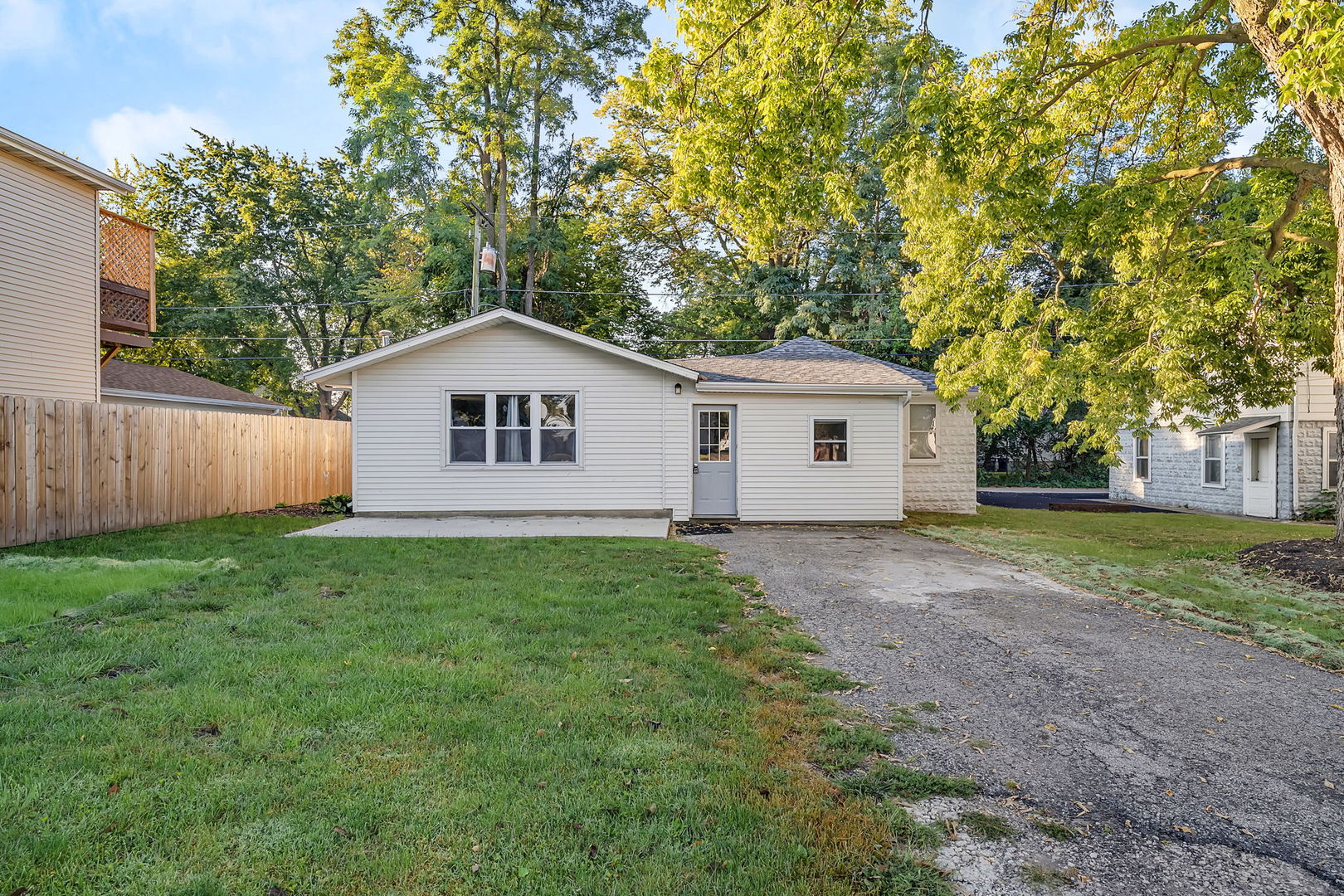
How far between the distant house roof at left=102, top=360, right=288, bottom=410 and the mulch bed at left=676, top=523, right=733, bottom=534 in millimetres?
15213

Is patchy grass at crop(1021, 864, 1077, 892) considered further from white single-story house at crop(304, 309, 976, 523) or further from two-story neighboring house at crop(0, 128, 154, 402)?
two-story neighboring house at crop(0, 128, 154, 402)

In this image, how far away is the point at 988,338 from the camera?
10352 millimetres

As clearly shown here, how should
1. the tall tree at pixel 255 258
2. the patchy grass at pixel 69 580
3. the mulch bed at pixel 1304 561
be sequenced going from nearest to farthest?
1. the patchy grass at pixel 69 580
2. the mulch bed at pixel 1304 561
3. the tall tree at pixel 255 258

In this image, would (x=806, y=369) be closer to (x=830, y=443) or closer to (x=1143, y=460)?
(x=830, y=443)

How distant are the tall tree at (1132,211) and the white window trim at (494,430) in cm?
645

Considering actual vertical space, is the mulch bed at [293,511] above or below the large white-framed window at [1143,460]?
below

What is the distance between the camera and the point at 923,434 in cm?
1459

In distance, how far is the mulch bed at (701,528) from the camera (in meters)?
11.2

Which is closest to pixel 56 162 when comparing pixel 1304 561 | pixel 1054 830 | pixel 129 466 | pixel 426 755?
pixel 129 466

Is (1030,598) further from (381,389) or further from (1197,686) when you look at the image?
(381,389)

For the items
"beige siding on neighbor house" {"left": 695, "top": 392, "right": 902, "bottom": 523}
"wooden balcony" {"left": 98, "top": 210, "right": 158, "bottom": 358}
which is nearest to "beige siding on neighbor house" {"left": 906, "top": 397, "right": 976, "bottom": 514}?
"beige siding on neighbor house" {"left": 695, "top": 392, "right": 902, "bottom": 523}

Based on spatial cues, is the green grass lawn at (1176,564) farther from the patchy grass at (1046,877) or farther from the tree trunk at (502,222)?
the tree trunk at (502,222)

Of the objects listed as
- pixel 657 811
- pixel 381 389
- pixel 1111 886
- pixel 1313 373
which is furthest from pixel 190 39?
pixel 1313 373

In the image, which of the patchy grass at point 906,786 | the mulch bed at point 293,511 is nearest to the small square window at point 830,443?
the mulch bed at point 293,511
